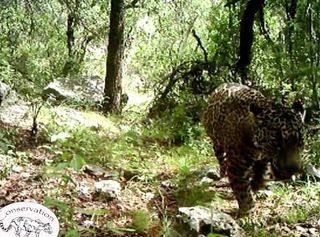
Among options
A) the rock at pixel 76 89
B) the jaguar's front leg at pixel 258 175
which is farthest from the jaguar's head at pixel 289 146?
the rock at pixel 76 89

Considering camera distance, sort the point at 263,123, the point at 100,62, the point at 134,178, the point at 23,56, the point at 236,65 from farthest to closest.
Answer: the point at 100,62 → the point at 23,56 → the point at 236,65 → the point at 134,178 → the point at 263,123

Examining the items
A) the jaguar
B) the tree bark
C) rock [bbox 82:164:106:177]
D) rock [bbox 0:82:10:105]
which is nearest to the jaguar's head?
the jaguar

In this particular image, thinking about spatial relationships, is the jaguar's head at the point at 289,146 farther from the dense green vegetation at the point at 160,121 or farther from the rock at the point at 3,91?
the rock at the point at 3,91

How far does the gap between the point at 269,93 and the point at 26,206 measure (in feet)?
21.3

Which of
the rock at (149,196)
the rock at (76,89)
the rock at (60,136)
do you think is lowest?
the rock at (149,196)

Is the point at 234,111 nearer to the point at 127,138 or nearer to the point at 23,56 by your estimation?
the point at 127,138

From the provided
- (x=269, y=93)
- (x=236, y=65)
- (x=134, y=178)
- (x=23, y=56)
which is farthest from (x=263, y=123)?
(x=23, y=56)

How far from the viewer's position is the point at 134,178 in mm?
6496

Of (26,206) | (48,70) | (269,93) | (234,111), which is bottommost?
(26,206)

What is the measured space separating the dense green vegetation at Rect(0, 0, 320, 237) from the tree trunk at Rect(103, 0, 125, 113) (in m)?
0.27

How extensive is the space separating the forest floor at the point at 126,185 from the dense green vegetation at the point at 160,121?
15 millimetres

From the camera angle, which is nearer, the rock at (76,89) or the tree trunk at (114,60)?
the tree trunk at (114,60)

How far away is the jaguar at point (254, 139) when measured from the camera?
5.21m

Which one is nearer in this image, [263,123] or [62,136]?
[263,123]
